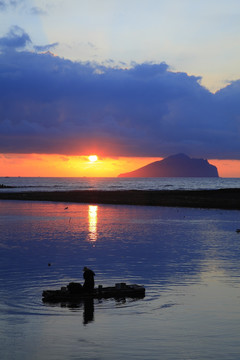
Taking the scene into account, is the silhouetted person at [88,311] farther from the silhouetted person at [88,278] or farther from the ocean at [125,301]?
the silhouetted person at [88,278]

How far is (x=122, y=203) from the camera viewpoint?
118 metres

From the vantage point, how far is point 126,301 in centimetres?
2484

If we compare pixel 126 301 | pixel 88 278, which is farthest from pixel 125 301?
pixel 88 278

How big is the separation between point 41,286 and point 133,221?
44630 mm

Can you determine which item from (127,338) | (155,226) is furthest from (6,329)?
(155,226)

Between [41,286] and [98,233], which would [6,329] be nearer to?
[41,286]

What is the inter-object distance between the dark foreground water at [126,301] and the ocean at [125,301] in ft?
0.13

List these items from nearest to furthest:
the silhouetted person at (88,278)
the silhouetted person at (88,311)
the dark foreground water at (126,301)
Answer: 1. the dark foreground water at (126,301)
2. the silhouetted person at (88,311)
3. the silhouetted person at (88,278)

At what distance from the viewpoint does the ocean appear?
18344 mm

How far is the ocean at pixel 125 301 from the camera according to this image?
60.2 feet

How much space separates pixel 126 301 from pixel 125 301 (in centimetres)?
6

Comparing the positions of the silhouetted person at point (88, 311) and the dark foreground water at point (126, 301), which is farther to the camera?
the silhouetted person at point (88, 311)

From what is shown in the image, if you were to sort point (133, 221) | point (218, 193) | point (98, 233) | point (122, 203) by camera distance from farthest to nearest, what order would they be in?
point (218, 193) → point (122, 203) → point (133, 221) → point (98, 233)

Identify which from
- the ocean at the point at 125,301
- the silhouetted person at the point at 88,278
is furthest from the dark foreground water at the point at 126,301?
the silhouetted person at the point at 88,278
